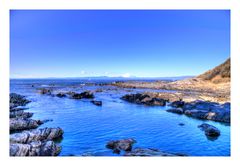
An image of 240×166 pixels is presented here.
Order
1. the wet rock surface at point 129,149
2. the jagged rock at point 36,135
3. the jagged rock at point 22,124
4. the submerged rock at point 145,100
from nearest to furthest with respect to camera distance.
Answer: the wet rock surface at point 129,149, the jagged rock at point 36,135, the jagged rock at point 22,124, the submerged rock at point 145,100

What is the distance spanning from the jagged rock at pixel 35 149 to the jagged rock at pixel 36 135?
0.77 metres

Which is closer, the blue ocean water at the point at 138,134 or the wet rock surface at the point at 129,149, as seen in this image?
the wet rock surface at the point at 129,149

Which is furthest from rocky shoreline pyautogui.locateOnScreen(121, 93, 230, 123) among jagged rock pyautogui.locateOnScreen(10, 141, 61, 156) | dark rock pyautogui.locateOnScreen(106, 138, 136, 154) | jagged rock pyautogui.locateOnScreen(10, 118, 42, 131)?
jagged rock pyautogui.locateOnScreen(10, 141, 61, 156)

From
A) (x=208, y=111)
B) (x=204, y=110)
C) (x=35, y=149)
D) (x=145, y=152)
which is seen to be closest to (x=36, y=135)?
(x=35, y=149)

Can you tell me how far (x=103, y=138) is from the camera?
8828mm

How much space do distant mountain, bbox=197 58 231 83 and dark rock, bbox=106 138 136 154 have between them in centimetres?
1570

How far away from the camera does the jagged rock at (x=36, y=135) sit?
8.10 metres

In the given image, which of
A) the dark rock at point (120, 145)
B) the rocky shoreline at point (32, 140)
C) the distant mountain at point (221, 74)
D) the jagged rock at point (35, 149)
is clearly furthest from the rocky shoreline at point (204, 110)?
the jagged rock at point (35, 149)

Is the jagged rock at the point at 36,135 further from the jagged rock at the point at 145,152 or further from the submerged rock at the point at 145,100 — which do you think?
the submerged rock at the point at 145,100

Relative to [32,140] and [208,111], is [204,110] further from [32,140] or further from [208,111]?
[32,140]
